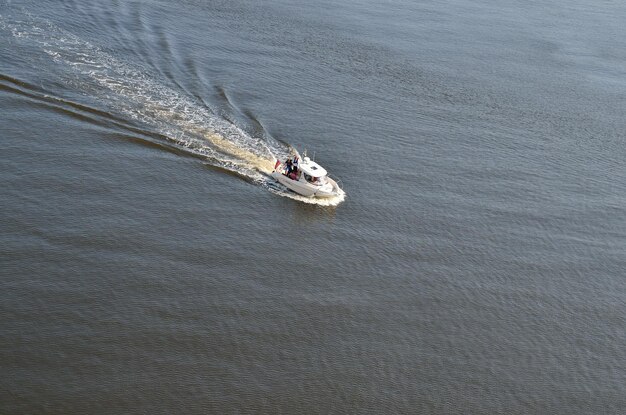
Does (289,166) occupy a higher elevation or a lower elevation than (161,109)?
lower

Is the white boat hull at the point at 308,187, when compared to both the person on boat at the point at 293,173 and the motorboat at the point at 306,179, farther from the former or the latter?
the person on boat at the point at 293,173

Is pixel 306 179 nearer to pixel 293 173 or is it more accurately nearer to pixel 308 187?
pixel 308 187

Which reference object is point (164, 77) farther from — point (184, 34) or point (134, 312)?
point (134, 312)

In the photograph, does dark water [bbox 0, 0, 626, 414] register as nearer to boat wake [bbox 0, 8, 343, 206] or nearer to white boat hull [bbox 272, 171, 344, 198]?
boat wake [bbox 0, 8, 343, 206]

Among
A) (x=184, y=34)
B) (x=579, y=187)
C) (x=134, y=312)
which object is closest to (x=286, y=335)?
(x=134, y=312)

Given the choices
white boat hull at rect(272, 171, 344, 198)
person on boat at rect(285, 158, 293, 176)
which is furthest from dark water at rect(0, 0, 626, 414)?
person on boat at rect(285, 158, 293, 176)

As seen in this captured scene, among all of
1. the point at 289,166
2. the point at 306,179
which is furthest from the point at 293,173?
the point at 306,179
